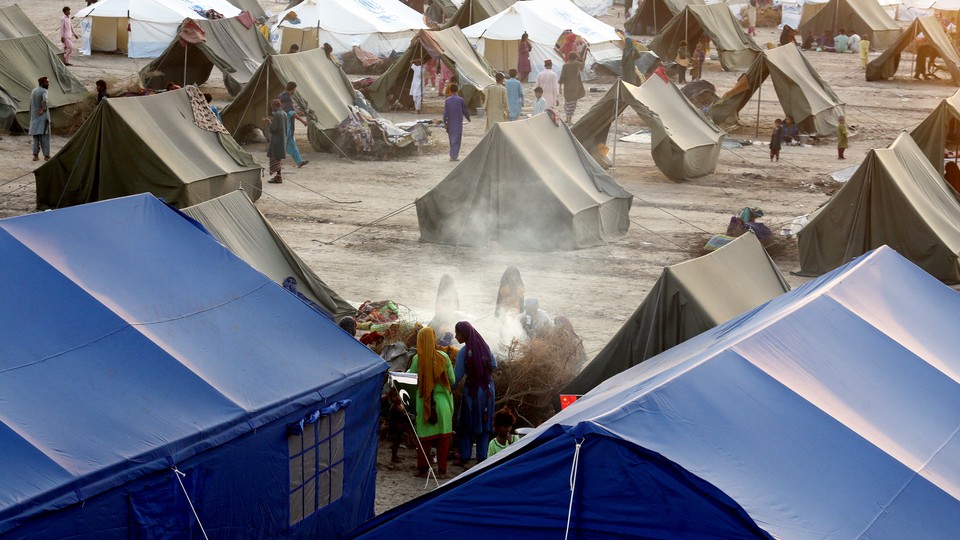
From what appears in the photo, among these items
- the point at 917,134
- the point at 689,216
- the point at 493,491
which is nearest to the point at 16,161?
the point at 689,216

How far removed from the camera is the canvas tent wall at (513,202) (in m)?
15.7

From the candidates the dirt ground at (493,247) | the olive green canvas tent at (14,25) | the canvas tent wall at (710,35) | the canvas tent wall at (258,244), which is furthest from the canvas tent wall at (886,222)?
the canvas tent wall at (710,35)

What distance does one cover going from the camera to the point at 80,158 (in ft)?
52.2

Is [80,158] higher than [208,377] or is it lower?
lower

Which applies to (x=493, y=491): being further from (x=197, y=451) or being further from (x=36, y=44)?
(x=36, y=44)

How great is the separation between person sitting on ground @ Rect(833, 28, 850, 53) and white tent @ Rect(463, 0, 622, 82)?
1024 centimetres

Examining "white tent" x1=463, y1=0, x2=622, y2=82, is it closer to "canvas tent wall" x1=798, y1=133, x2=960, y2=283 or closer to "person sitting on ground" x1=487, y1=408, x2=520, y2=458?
"canvas tent wall" x1=798, y1=133, x2=960, y2=283

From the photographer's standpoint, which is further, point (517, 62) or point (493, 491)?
point (517, 62)

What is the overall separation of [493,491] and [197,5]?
28.1 m

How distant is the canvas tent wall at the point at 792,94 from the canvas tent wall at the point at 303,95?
8.00 metres

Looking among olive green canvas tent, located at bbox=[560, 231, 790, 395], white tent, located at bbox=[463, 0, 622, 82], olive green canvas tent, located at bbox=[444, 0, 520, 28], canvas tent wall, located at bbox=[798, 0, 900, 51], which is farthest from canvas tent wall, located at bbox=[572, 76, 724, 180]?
canvas tent wall, located at bbox=[798, 0, 900, 51]

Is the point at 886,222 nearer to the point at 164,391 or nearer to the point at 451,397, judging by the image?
the point at 451,397

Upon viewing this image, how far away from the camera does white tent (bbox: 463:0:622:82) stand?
Answer: 101 ft

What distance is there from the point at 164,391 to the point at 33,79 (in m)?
17.4
